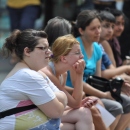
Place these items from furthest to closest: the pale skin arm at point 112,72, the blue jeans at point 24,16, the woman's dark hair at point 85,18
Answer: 1. the blue jeans at point 24,16
2. the pale skin arm at point 112,72
3. the woman's dark hair at point 85,18

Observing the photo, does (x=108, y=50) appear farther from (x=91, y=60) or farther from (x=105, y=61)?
(x=91, y=60)

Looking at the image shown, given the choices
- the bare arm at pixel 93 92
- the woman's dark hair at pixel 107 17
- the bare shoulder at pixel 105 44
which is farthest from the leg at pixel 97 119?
the woman's dark hair at pixel 107 17

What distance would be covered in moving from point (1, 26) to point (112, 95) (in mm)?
6031

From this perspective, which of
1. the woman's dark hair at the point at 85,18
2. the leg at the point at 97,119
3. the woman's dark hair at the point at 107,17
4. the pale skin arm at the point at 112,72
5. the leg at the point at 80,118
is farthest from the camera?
the woman's dark hair at the point at 107,17

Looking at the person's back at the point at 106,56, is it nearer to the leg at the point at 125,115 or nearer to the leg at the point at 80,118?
the leg at the point at 125,115

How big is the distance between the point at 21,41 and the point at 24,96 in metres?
0.45

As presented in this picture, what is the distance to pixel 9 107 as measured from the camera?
3.78m

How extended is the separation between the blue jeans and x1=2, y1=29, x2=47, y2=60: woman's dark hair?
437 centimetres

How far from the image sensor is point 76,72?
4371mm

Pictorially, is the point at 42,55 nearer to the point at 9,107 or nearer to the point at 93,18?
the point at 9,107

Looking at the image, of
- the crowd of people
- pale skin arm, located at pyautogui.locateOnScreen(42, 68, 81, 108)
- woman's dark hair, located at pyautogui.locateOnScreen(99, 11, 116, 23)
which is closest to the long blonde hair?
the crowd of people

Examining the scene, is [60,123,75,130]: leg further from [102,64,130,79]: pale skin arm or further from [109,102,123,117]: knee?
[102,64,130,79]: pale skin arm

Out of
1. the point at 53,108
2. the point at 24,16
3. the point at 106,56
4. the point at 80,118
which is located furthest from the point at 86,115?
the point at 24,16

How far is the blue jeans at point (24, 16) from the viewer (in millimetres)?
8406
